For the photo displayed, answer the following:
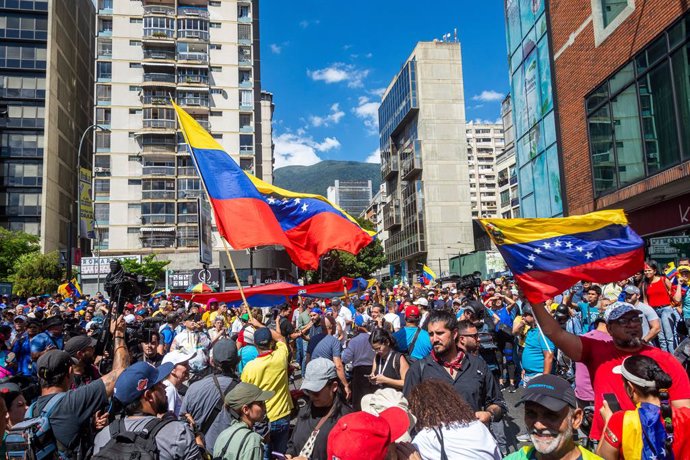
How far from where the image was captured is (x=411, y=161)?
70625mm

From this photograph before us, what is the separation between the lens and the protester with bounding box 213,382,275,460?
3684 millimetres

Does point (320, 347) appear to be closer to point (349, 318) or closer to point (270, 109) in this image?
point (349, 318)

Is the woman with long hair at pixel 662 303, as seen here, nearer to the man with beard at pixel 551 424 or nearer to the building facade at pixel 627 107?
the building facade at pixel 627 107

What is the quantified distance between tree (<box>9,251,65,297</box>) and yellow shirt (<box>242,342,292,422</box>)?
39.2 meters

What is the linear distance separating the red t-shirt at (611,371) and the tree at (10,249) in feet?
162

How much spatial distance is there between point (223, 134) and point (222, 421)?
56.3 m

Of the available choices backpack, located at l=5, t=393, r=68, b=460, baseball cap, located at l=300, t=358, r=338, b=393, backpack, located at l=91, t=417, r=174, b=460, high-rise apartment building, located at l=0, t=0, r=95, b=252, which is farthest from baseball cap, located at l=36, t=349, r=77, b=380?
high-rise apartment building, located at l=0, t=0, r=95, b=252

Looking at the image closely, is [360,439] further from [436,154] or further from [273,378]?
[436,154]

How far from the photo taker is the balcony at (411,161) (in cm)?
6894

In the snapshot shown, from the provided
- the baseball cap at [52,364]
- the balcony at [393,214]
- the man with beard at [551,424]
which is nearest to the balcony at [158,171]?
the balcony at [393,214]

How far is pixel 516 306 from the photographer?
11023 mm

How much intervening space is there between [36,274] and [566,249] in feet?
148

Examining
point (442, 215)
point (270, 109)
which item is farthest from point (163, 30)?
point (442, 215)

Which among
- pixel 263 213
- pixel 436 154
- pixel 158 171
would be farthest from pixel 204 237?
pixel 436 154
